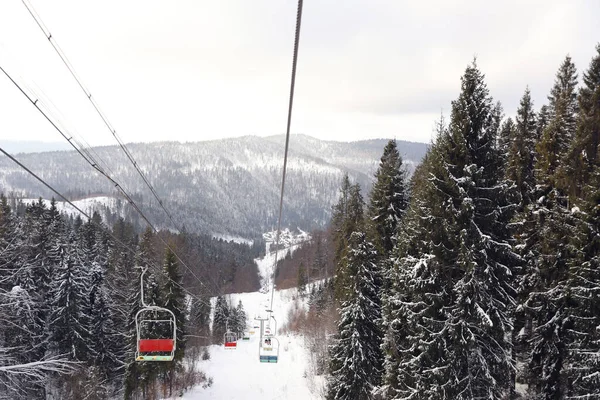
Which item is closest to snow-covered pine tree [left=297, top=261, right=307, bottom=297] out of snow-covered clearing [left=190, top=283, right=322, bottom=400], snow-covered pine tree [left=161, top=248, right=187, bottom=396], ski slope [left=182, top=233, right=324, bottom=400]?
ski slope [left=182, top=233, right=324, bottom=400]

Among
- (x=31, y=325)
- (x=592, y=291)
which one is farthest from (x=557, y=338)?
(x=31, y=325)

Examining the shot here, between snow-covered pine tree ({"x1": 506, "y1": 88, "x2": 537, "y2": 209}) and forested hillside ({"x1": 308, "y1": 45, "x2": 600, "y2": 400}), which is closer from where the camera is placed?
forested hillside ({"x1": 308, "y1": 45, "x2": 600, "y2": 400})

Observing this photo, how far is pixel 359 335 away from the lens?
21484 mm

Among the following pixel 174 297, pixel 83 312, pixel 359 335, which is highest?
pixel 359 335

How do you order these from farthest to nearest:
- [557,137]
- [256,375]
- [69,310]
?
[256,375] < [69,310] < [557,137]

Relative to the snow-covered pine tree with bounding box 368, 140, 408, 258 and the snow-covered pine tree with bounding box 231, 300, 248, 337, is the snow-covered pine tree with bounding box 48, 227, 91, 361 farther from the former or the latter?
the snow-covered pine tree with bounding box 231, 300, 248, 337

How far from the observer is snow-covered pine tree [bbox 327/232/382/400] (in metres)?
21.4

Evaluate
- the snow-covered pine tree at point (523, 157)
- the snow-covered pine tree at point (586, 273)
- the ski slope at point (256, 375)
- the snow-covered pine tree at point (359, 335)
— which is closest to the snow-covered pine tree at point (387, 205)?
the snow-covered pine tree at point (359, 335)

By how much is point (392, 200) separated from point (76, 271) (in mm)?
28276

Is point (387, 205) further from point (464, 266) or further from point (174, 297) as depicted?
point (174, 297)

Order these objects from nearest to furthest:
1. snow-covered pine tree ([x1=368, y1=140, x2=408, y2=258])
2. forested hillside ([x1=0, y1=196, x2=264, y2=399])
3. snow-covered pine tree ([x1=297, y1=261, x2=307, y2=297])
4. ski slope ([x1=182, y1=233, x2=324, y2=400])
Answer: snow-covered pine tree ([x1=368, y1=140, x2=408, y2=258]) < forested hillside ([x1=0, y1=196, x2=264, y2=399]) < ski slope ([x1=182, y1=233, x2=324, y2=400]) < snow-covered pine tree ([x1=297, y1=261, x2=307, y2=297])

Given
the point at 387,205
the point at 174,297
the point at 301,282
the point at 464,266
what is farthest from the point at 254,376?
the point at 301,282

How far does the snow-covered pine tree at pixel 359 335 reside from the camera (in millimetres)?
21406

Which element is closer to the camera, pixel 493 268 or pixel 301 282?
pixel 493 268
